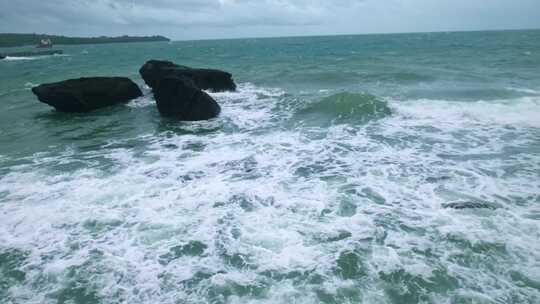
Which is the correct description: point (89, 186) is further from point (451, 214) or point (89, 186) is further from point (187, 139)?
point (451, 214)

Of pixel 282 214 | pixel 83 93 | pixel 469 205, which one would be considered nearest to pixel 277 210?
pixel 282 214

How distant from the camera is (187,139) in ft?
45.8

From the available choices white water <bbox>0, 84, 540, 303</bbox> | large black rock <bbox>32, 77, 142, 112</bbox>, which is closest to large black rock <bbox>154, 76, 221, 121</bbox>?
white water <bbox>0, 84, 540, 303</bbox>

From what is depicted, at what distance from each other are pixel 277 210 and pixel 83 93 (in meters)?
16.0

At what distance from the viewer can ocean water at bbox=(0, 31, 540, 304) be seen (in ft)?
18.8

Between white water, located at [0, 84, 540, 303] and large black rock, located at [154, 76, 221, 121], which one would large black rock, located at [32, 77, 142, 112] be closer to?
large black rock, located at [154, 76, 221, 121]

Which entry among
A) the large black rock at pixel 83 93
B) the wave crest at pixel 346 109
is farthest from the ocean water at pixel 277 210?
the large black rock at pixel 83 93

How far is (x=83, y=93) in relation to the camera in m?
19.6

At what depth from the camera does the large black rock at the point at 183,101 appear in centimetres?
1689

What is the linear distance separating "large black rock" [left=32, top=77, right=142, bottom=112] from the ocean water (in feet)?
9.57

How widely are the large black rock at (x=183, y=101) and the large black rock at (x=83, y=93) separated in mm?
4212

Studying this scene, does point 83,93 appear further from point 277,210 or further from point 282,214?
point 282,214

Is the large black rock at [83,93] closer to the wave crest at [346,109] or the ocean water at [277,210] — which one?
the ocean water at [277,210]

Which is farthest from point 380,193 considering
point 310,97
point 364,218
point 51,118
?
point 51,118
